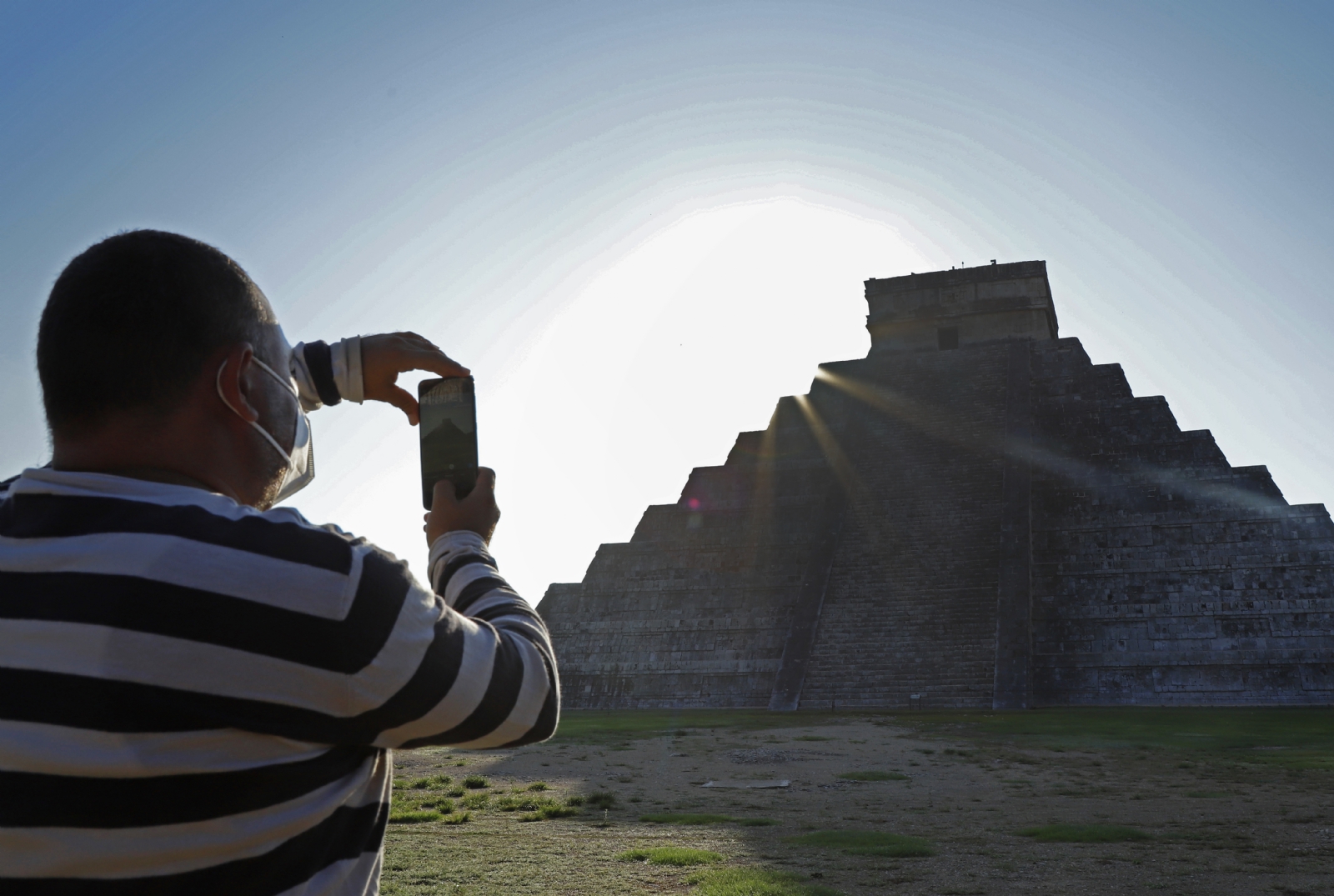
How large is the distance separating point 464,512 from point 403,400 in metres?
0.39

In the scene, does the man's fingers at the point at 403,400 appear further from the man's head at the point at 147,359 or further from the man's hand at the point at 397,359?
the man's head at the point at 147,359

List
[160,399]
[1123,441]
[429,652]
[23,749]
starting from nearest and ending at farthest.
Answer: [23,749] < [429,652] < [160,399] < [1123,441]

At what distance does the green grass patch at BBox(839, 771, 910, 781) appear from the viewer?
9781 mm

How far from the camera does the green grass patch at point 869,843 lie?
6.11 meters

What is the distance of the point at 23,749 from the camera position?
1345 millimetres

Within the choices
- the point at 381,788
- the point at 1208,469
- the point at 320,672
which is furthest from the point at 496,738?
the point at 1208,469

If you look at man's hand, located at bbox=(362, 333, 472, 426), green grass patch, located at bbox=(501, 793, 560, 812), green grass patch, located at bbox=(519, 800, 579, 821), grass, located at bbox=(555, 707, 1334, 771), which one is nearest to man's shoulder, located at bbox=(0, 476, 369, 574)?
man's hand, located at bbox=(362, 333, 472, 426)

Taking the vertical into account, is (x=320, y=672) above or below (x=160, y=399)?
below

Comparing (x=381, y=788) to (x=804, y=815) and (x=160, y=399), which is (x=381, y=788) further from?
(x=804, y=815)

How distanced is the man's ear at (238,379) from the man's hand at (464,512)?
1.32 ft

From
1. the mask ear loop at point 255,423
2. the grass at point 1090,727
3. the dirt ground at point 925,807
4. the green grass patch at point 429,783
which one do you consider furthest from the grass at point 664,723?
the mask ear loop at point 255,423

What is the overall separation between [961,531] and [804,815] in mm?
15956

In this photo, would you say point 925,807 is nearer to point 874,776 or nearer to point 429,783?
point 874,776

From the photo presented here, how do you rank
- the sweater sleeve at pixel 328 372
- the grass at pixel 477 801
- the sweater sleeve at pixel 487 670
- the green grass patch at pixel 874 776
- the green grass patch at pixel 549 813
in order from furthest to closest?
the green grass patch at pixel 874 776, the grass at pixel 477 801, the green grass patch at pixel 549 813, the sweater sleeve at pixel 328 372, the sweater sleeve at pixel 487 670
